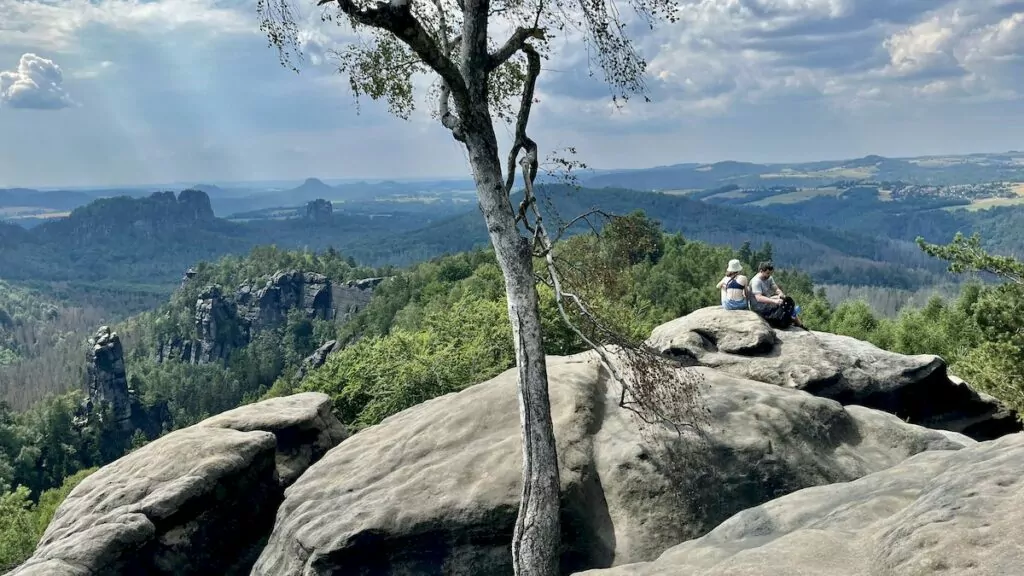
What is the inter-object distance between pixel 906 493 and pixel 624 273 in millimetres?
6108

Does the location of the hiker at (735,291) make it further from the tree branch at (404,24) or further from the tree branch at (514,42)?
the tree branch at (404,24)

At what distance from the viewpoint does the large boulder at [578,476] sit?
42.7 feet

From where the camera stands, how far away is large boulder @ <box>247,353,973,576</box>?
1302 centimetres

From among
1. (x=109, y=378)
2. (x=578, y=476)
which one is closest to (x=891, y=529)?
(x=578, y=476)

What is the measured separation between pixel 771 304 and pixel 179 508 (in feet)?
54.2

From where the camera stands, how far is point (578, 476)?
13.5 m

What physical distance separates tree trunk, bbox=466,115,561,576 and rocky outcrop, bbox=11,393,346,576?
8392 millimetres

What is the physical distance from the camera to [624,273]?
45.1 ft

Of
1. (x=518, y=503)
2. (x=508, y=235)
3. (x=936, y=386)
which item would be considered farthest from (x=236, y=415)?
(x=936, y=386)

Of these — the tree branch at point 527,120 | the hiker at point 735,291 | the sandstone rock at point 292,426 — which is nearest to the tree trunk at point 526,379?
the tree branch at point 527,120

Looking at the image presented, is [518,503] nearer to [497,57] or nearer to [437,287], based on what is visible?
[497,57]

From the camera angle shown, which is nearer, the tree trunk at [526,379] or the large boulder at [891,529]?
the large boulder at [891,529]

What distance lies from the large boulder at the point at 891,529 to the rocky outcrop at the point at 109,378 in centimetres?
19405

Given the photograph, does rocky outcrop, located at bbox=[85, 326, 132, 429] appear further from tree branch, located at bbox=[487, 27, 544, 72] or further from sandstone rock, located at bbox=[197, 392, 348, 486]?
tree branch, located at bbox=[487, 27, 544, 72]
